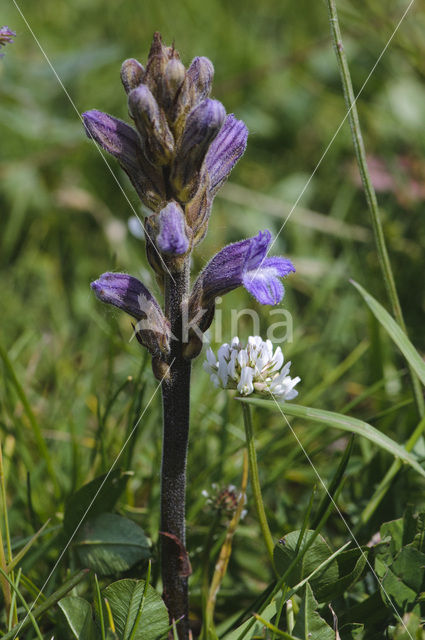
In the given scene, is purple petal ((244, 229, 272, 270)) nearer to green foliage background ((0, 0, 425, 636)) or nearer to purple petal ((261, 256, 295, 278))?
purple petal ((261, 256, 295, 278))

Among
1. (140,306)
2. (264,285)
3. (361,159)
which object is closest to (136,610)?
(140,306)

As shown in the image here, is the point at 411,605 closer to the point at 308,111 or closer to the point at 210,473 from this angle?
the point at 210,473

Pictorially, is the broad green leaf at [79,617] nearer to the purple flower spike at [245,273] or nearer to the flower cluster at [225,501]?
the flower cluster at [225,501]

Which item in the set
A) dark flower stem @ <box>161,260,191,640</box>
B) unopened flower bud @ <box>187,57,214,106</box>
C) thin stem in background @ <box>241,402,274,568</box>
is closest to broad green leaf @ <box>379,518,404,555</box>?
thin stem in background @ <box>241,402,274,568</box>

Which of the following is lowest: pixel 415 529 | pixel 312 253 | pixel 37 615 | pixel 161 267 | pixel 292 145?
pixel 37 615

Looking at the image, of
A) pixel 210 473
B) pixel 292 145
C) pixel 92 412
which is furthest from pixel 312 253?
pixel 210 473

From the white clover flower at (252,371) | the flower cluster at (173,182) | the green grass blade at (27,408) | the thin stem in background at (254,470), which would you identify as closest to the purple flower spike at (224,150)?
the flower cluster at (173,182)
